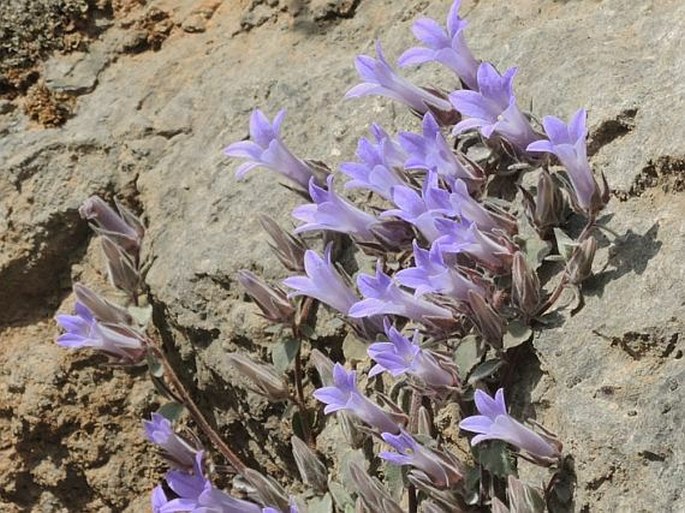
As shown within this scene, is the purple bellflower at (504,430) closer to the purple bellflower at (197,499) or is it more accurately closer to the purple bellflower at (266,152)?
the purple bellflower at (197,499)

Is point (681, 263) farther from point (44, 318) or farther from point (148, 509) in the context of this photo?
point (44, 318)

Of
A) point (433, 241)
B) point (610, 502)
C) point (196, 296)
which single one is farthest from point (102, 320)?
point (610, 502)

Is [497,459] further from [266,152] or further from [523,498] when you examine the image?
[266,152]

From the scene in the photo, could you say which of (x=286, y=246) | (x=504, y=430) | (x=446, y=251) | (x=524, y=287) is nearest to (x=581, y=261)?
(x=524, y=287)

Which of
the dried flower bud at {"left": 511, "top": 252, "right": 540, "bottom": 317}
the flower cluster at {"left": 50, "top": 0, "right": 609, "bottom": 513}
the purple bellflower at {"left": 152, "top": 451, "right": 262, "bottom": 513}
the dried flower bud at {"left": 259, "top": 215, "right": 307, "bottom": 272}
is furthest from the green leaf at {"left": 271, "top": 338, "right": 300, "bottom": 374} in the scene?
the dried flower bud at {"left": 511, "top": 252, "right": 540, "bottom": 317}

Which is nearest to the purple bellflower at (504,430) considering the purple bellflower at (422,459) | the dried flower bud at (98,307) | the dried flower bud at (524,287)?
the purple bellflower at (422,459)
